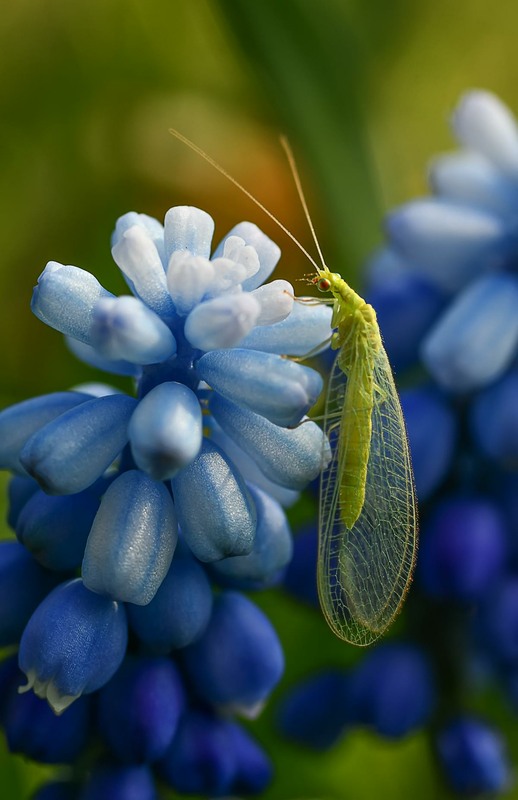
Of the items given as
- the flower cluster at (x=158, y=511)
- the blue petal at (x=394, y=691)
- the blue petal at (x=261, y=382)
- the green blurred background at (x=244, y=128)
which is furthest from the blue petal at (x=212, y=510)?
the green blurred background at (x=244, y=128)

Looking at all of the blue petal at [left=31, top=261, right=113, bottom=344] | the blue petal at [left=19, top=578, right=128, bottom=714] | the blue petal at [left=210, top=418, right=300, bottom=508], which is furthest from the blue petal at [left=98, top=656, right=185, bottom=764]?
the blue petal at [left=31, top=261, right=113, bottom=344]

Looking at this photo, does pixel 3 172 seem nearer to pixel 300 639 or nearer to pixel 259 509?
pixel 300 639

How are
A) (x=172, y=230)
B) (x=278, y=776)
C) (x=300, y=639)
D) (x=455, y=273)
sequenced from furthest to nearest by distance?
(x=300, y=639) < (x=278, y=776) < (x=455, y=273) < (x=172, y=230)

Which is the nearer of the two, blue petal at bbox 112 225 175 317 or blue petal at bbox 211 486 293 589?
blue petal at bbox 112 225 175 317

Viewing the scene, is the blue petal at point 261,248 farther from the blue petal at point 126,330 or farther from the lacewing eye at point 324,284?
the lacewing eye at point 324,284

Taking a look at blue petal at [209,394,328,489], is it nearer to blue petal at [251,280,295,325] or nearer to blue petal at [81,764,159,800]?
blue petal at [251,280,295,325]

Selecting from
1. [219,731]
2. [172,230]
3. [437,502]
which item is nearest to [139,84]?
[437,502]

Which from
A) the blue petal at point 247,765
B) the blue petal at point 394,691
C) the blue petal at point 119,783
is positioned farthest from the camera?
the blue petal at point 394,691
